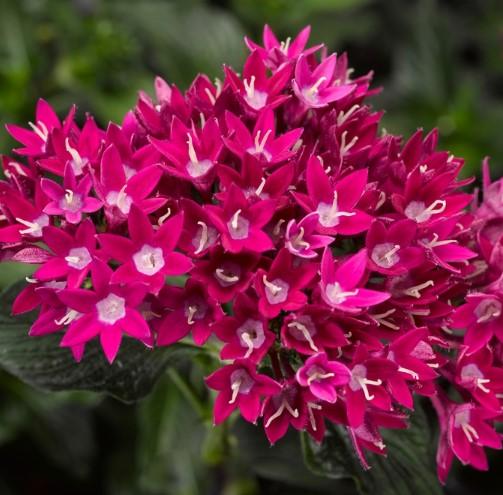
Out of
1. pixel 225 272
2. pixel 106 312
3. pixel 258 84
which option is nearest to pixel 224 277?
pixel 225 272

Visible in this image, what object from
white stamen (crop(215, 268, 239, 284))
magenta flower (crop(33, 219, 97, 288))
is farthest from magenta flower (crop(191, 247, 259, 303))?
magenta flower (crop(33, 219, 97, 288))

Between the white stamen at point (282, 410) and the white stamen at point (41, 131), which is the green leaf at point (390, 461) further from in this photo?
the white stamen at point (41, 131)

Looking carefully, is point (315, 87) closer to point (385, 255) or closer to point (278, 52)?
point (278, 52)

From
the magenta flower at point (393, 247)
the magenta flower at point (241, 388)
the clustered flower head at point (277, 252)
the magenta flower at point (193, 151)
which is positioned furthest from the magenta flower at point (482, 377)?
the magenta flower at point (193, 151)

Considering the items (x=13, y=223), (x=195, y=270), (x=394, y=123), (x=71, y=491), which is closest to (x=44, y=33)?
(x=394, y=123)

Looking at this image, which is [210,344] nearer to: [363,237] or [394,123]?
[363,237]

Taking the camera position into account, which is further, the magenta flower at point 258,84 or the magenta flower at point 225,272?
the magenta flower at point 258,84
